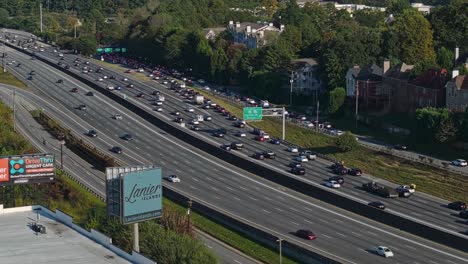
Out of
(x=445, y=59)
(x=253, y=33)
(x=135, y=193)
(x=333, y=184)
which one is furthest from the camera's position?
(x=253, y=33)

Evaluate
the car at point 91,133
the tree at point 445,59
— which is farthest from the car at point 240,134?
the tree at point 445,59

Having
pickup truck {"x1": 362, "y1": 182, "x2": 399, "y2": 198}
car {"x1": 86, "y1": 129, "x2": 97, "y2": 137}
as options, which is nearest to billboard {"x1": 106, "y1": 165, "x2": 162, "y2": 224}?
pickup truck {"x1": 362, "y1": 182, "x2": 399, "y2": 198}

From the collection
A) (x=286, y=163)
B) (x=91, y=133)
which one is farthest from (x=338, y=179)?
(x=91, y=133)

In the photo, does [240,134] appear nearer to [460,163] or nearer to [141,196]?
[460,163]

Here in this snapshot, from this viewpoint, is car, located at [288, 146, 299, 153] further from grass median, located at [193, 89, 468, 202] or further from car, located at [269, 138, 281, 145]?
car, located at [269, 138, 281, 145]

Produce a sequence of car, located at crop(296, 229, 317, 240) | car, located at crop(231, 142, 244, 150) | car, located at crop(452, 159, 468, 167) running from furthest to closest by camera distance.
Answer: car, located at crop(231, 142, 244, 150)
car, located at crop(452, 159, 468, 167)
car, located at crop(296, 229, 317, 240)
